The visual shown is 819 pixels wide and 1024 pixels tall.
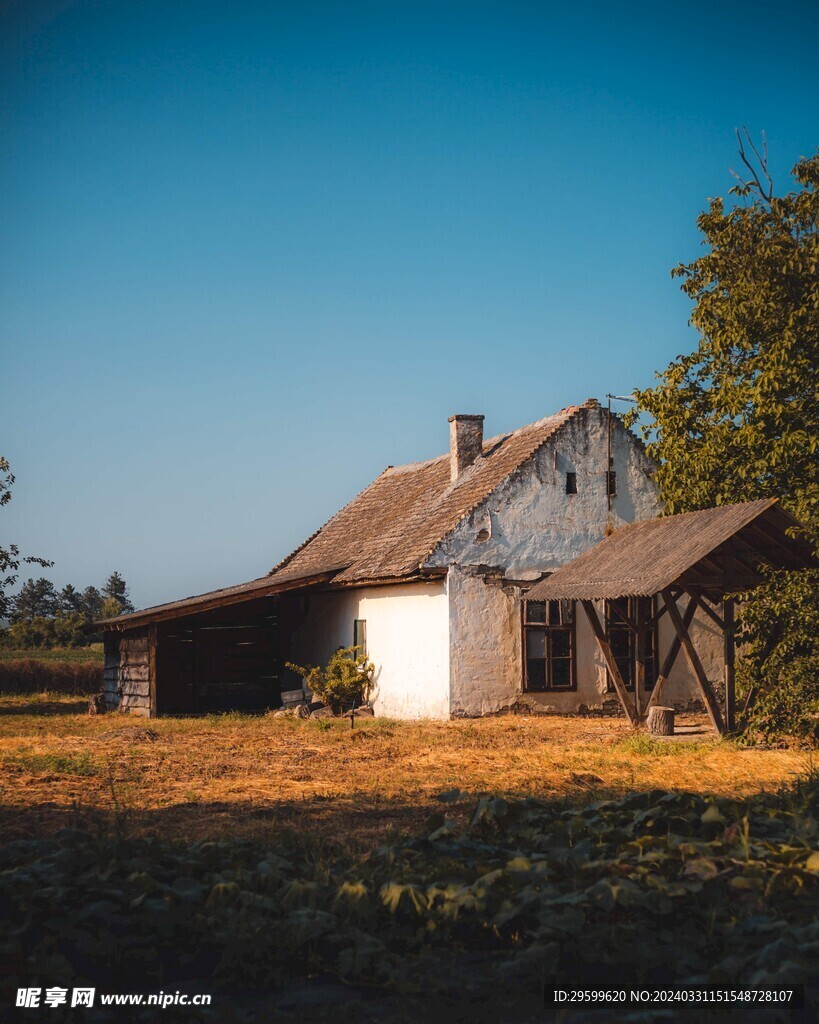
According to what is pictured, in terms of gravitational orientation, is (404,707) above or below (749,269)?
below

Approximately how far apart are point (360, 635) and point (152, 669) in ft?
14.6

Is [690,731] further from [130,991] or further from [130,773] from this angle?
[130,991]

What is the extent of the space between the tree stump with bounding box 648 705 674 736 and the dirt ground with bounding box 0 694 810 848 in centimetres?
40

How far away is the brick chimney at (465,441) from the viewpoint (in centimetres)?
2350

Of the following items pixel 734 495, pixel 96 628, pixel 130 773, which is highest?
pixel 734 495

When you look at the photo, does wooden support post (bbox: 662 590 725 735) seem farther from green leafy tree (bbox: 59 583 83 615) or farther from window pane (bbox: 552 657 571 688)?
green leafy tree (bbox: 59 583 83 615)

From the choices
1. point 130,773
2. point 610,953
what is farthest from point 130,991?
point 130,773

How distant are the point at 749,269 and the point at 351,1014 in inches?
651

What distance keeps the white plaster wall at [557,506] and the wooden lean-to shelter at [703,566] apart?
3035 millimetres

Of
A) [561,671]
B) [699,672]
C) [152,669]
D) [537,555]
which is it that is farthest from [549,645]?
[152,669]

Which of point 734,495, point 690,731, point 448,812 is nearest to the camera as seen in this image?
point 448,812

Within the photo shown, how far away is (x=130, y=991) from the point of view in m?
4.95

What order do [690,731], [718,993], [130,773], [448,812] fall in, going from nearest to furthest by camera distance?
[718,993] → [448,812] → [130,773] → [690,731]

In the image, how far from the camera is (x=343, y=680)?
21.5 m
